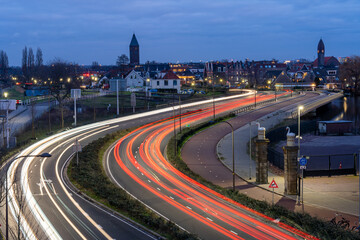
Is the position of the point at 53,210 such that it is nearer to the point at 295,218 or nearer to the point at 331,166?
the point at 295,218

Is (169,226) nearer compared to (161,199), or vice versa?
(169,226)

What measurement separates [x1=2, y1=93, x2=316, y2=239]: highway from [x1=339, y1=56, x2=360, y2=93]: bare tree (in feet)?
420

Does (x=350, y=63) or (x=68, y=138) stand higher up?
(x=350, y=63)

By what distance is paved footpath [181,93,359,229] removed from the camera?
29.0 meters

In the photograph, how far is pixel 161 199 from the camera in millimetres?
29062

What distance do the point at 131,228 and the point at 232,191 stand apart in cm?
1037

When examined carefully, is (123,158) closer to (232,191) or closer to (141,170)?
(141,170)

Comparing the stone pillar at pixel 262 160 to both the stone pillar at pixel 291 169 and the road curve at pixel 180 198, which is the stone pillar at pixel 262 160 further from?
the road curve at pixel 180 198

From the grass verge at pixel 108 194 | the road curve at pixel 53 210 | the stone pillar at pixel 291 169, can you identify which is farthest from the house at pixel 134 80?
the stone pillar at pixel 291 169

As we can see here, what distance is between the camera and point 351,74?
159000mm

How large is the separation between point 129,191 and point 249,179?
1119 cm

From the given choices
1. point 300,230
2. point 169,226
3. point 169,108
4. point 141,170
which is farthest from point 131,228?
point 169,108

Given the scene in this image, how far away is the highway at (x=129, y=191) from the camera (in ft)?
72.4

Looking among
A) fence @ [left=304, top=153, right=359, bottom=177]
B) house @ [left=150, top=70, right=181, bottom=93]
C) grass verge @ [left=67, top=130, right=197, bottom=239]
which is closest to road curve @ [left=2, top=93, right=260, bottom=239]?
grass verge @ [left=67, top=130, right=197, bottom=239]
